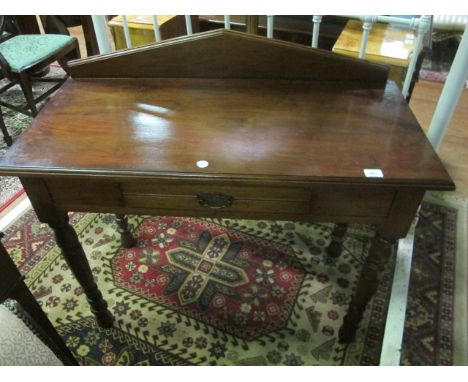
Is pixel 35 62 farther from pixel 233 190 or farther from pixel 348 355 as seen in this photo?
pixel 348 355

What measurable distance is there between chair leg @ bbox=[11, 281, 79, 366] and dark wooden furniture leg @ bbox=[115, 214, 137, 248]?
1.93 ft

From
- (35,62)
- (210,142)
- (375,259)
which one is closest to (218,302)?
(375,259)

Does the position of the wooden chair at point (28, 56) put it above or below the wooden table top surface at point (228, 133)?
below

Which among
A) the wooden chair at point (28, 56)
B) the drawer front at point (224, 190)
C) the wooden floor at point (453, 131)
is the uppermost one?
the drawer front at point (224, 190)

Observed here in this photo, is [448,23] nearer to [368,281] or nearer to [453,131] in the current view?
[453,131]

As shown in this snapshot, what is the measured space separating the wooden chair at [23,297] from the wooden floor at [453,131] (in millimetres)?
1920

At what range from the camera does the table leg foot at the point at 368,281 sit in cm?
99

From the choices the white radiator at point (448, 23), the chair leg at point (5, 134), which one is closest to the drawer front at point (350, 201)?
the chair leg at point (5, 134)

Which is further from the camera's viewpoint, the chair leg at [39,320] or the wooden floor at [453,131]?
the wooden floor at [453,131]

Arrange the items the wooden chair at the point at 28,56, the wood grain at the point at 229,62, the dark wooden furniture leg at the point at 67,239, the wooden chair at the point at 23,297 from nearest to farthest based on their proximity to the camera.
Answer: the wooden chair at the point at 23,297, the dark wooden furniture leg at the point at 67,239, the wood grain at the point at 229,62, the wooden chair at the point at 28,56

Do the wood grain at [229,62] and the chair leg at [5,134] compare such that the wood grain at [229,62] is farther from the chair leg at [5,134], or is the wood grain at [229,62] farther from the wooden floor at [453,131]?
the chair leg at [5,134]

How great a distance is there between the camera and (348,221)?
923 mm

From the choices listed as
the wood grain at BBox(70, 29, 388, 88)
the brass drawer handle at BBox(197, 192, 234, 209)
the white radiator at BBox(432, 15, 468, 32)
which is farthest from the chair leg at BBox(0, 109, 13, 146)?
the white radiator at BBox(432, 15, 468, 32)

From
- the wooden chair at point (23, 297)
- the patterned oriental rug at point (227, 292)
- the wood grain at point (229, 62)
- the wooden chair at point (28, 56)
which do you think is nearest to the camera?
the wooden chair at point (23, 297)
